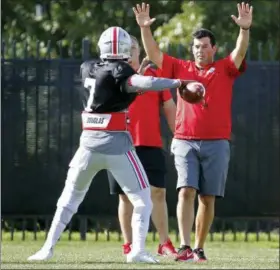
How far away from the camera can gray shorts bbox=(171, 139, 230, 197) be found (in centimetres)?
1105

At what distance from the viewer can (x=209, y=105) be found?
1106 centimetres

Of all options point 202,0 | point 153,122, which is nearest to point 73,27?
point 202,0

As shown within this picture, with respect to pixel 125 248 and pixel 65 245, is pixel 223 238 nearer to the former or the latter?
pixel 65 245

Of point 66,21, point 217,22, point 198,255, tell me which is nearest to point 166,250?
point 198,255

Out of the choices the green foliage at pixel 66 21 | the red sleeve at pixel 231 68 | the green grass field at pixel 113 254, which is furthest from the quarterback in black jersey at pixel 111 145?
the green foliage at pixel 66 21

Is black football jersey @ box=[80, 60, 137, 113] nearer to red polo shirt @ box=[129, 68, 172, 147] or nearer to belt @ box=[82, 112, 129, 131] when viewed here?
belt @ box=[82, 112, 129, 131]

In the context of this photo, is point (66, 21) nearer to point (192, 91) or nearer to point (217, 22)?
point (217, 22)

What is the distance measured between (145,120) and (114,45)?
177cm

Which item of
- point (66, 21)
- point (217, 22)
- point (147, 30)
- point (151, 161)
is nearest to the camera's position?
point (147, 30)

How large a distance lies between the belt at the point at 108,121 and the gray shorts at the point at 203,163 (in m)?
0.91

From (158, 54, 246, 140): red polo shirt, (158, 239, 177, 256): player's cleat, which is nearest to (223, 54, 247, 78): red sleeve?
(158, 54, 246, 140): red polo shirt

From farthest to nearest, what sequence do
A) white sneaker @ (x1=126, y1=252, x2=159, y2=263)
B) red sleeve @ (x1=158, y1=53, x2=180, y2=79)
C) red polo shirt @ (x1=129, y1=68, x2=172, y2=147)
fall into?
red polo shirt @ (x1=129, y1=68, x2=172, y2=147) < red sleeve @ (x1=158, y1=53, x2=180, y2=79) < white sneaker @ (x1=126, y1=252, x2=159, y2=263)

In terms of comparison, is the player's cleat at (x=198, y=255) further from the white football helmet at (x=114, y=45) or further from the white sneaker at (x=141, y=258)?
the white football helmet at (x=114, y=45)

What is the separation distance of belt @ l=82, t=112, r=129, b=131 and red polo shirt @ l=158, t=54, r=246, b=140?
877mm
